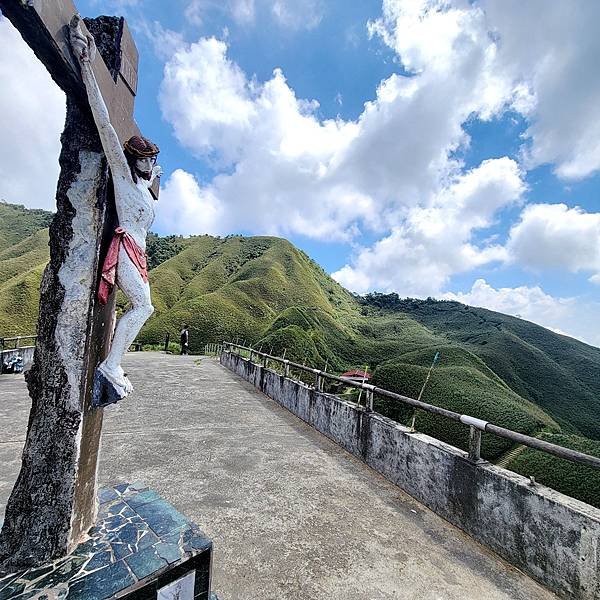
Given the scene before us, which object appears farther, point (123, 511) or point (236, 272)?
point (236, 272)

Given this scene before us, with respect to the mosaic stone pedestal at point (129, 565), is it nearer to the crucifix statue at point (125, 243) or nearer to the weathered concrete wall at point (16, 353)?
the crucifix statue at point (125, 243)

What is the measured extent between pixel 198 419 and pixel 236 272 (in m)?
48.3

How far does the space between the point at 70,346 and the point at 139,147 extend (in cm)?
102

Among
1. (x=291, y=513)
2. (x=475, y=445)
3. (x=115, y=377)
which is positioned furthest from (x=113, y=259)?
(x=475, y=445)

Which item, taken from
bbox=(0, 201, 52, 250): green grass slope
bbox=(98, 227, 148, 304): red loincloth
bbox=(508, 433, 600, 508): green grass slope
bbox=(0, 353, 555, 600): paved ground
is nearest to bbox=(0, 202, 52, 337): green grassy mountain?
bbox=(0, 201, 52, 250): green grass slope

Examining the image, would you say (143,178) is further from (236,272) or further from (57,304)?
(236,272)

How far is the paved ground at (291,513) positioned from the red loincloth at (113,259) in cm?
184

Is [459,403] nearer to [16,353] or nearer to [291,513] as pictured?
[291,513]

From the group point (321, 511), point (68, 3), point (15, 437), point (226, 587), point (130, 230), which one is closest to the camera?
point (68, 3)

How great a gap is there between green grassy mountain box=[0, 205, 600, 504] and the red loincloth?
346cm

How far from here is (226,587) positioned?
216 centimetres

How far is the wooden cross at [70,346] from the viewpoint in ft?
5.13

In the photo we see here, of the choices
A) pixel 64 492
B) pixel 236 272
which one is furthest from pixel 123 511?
pixel 236 272

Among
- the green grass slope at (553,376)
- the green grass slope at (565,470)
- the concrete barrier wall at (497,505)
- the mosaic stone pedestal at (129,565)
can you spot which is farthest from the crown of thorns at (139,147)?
the green grass slope at (553,376)
